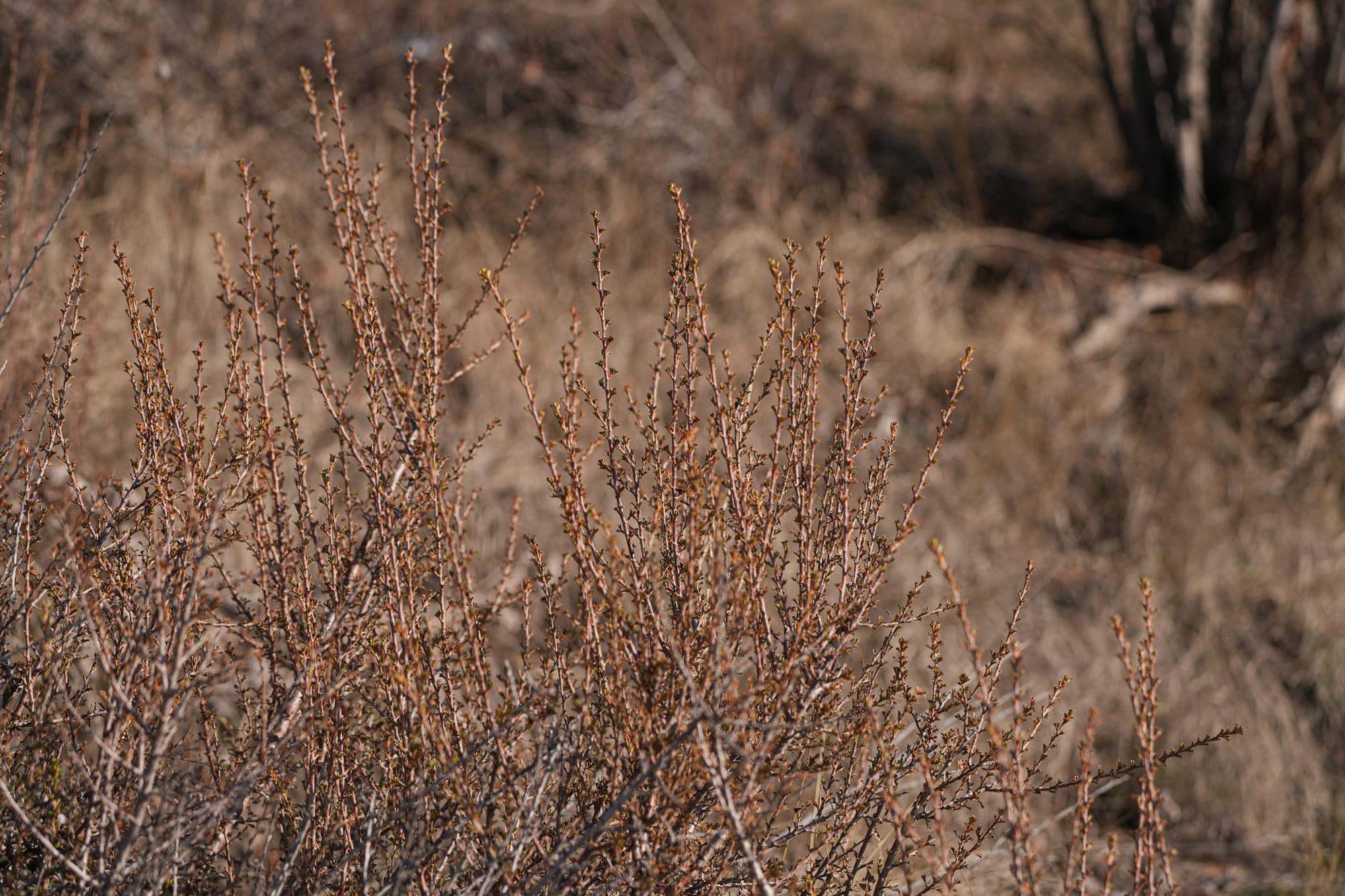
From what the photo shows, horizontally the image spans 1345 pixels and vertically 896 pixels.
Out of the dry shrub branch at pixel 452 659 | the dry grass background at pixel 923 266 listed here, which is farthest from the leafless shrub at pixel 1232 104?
the dry shrub branch at pixel 452 659

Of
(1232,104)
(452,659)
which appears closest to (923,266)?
(1232,104)

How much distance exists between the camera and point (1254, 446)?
5.14 meters

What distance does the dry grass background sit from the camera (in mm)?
3975

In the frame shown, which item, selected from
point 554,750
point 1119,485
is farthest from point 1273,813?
point 554,750

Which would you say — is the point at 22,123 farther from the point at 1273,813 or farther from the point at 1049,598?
the point at 1273,813

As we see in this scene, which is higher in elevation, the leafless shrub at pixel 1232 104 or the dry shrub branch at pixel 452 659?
A: the leafless shrub at pixel 1232 104

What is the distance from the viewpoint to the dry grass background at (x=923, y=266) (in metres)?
3.97

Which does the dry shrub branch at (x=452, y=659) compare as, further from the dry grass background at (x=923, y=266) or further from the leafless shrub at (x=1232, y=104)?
the leafless shrub at (x=1232, y=104)

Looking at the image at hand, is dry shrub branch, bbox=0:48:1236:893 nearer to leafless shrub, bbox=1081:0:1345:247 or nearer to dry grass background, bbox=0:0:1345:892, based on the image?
dry grass background, bbox=0:0:1345:892

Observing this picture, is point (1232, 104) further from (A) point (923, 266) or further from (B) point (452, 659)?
(B) point (452, 659)

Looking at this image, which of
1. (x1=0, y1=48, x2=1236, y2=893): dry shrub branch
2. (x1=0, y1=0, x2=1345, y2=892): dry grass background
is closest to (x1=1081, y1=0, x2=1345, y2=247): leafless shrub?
(x1=0, y1=0, x2=1345, y2=892): dry grass background

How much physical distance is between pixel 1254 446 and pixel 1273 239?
5.38ft

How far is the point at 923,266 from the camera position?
241 inches

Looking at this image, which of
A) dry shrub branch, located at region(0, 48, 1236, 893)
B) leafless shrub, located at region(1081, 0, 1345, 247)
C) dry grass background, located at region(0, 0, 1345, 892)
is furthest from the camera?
leafless shrub, located at region(1081, 0, 1345, 247)
